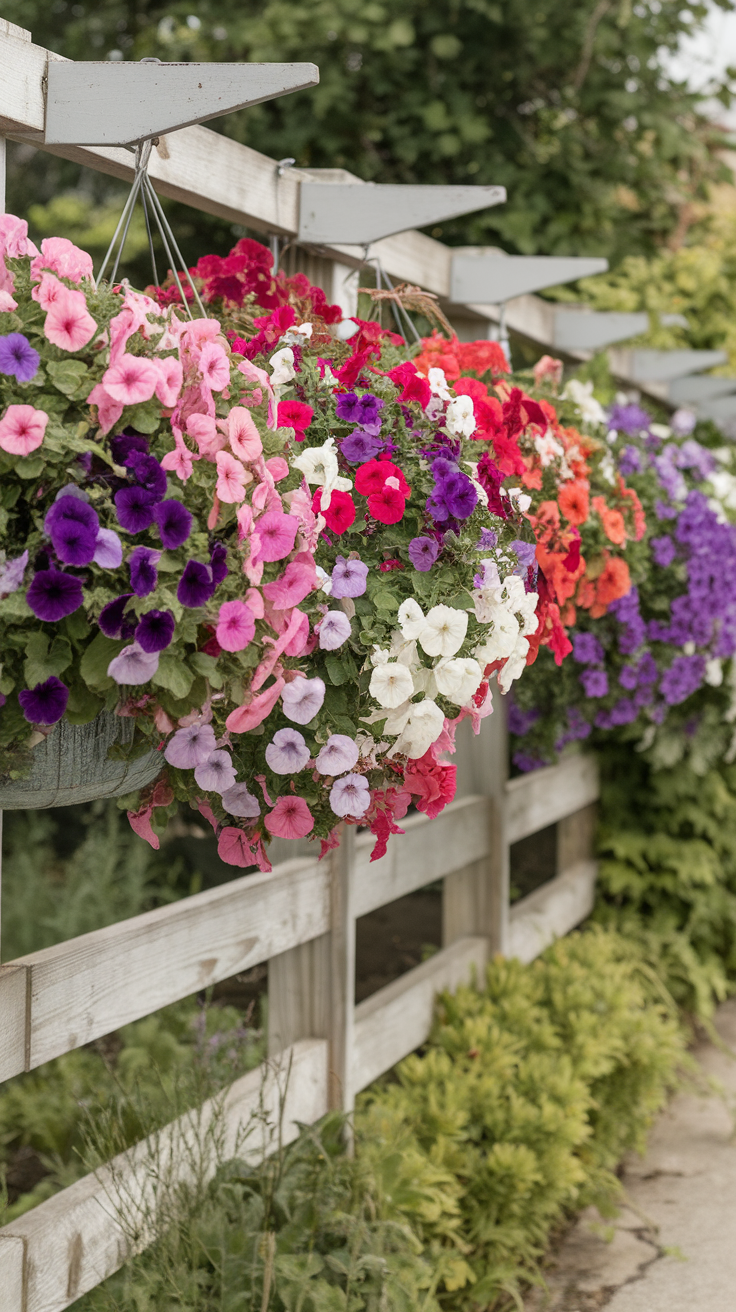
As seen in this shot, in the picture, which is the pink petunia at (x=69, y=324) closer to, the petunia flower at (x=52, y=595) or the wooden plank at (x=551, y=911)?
the petunia flower at (x=52, y=595)

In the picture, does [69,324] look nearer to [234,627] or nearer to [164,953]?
[234,627]

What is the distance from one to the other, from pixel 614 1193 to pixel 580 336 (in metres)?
2.32

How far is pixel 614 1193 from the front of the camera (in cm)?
289

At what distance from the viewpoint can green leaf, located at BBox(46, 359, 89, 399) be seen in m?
1.02

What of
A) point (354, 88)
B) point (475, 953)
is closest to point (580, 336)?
point (475, 953)

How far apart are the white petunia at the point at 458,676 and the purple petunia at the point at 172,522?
374mm

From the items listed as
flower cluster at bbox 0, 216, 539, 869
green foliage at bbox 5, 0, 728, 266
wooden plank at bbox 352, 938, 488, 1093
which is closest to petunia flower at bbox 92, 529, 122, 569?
flower cluster at bbox 0, 216, 539, 869

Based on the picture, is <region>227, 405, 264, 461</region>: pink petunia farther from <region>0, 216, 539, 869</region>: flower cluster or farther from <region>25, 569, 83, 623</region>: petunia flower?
<region>25, 569, 83, 623</region>: petunia flower

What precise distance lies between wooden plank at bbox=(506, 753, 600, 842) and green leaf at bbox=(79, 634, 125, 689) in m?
2.37

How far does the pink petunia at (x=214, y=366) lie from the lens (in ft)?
3.59

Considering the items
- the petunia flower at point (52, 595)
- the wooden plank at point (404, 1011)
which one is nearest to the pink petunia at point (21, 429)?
the petunia flower at point (52, 595)

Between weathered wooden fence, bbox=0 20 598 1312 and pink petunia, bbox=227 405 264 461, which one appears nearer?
pink petunia, bbox=227 405 264 461

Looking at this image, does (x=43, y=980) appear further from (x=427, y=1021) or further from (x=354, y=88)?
(x=354, y=88)

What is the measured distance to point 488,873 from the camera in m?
3.21
